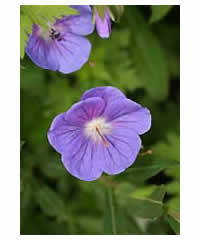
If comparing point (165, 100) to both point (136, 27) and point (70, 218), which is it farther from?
point (70, 218)

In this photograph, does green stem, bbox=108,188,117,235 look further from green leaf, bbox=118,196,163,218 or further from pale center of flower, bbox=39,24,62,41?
pale center of flower, bbox=39,24,62,41

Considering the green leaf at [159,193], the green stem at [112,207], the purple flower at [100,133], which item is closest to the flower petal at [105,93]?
the purple flower at [100,133]

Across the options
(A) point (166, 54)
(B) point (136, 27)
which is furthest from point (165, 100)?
(B) point (136, 27)

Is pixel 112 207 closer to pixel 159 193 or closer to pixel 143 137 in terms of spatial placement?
pixel 159 193

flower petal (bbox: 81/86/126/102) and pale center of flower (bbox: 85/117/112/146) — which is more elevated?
flower petal (bbox: 81/86/126/102)

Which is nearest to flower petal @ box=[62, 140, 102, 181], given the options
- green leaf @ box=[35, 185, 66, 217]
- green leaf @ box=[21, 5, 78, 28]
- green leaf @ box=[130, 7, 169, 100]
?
green leaf @ box=[21, 5, 78, 28]

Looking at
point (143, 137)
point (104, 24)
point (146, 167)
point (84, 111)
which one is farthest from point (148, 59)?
point (84, 111)
